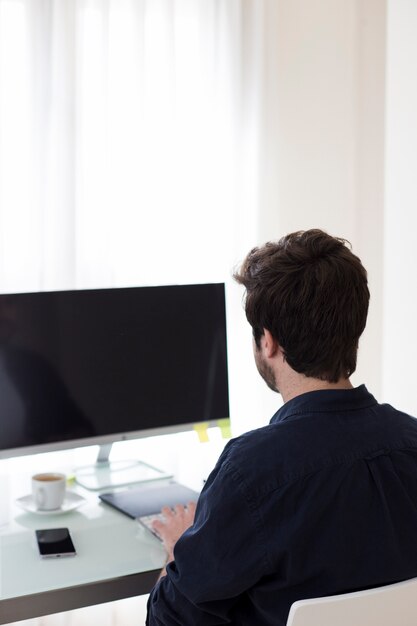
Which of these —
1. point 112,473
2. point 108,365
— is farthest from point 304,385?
point 112,473

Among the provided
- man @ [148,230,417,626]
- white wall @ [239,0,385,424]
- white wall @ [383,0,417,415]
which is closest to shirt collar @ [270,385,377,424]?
man @ [148,230,417,626]

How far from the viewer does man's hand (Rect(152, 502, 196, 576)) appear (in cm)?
161

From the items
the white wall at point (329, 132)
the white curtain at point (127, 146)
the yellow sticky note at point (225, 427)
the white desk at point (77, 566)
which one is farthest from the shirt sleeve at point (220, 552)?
the white wall at point (329, 132)

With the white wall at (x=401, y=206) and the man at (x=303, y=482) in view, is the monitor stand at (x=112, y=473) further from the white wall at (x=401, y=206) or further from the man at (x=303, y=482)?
the white wall at (x=401, y=206)

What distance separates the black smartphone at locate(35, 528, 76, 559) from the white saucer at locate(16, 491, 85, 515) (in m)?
0.10

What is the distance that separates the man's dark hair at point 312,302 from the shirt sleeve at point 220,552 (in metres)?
0.21

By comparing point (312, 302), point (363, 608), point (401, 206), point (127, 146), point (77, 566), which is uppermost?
point (127, 146)

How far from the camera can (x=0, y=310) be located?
6.17ft

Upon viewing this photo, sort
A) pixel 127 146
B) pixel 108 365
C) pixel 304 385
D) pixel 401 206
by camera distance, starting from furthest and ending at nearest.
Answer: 1. pixel 127 146
2. pixel 401 206
3. pixel 108 365
4. pixel 304 385

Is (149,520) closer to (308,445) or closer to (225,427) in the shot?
(225,427)

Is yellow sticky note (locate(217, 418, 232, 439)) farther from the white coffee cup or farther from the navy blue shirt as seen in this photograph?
the navy blue shirt

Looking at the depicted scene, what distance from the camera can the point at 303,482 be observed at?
118 centimetres

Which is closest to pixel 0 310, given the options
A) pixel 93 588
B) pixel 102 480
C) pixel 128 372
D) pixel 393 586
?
pixel 128 372

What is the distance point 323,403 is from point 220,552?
0.27 meters
